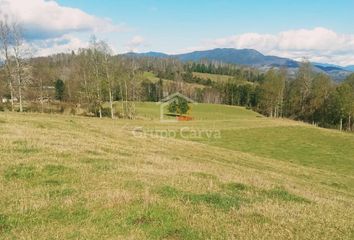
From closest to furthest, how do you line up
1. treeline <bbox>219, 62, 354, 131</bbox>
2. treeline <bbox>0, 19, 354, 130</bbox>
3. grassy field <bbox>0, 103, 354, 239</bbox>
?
grassy field <bbox>0, 103, 354, 239</bbox>
treeline <bbox>0, 19, 354, 130</bbox>
treeline <bbox>219, 62, 354, 131</bbox>

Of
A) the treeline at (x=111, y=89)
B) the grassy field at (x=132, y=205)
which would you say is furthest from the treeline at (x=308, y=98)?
Result: the grassy field at (x=132, y=205)

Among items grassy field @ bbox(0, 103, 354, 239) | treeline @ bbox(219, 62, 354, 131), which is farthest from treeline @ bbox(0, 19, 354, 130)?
grassy field @ bbox(0, 103, 354, 239)

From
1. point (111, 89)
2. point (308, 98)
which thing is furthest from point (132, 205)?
point (308, 98)

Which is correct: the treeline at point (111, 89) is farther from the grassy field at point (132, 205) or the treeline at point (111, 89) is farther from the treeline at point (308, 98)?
the grassy field at point (132, 205)

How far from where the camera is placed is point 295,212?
11516 mm

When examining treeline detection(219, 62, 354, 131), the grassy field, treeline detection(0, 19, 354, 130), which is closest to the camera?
the grassy field

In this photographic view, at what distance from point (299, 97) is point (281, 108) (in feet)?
26.6

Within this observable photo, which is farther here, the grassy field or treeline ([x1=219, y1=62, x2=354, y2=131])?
treeline ([x1=219, y1=62, x2=354, y2=131])

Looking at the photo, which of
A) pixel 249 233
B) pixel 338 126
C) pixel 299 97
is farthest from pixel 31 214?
pixel 299 97

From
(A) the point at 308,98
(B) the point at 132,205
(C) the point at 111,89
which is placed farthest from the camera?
(A) the point at 308,98

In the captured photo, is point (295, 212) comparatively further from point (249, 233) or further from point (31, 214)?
point (31, 214)

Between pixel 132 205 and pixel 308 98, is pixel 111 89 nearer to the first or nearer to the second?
pixel 308 98

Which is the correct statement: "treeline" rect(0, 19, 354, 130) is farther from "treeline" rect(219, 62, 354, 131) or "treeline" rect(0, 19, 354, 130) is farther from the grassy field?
the grassy field

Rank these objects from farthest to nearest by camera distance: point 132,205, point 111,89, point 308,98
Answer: point 308,98
point 111,89
point 132,205
